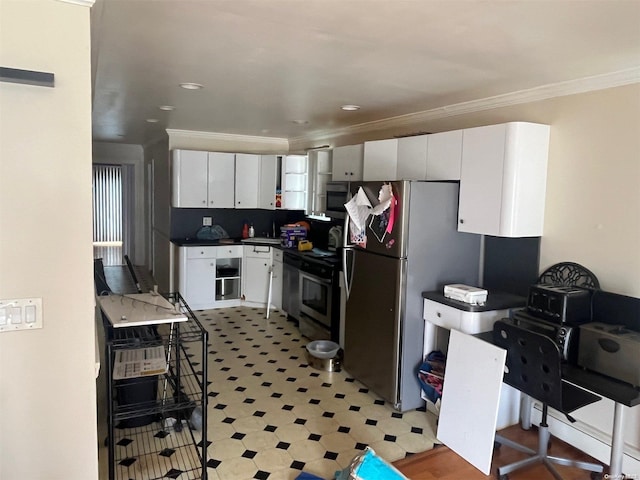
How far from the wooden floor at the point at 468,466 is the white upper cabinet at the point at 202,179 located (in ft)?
14.5

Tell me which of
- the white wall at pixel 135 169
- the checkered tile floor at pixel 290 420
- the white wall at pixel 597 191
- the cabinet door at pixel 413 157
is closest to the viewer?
the white wall at pixel 597 191

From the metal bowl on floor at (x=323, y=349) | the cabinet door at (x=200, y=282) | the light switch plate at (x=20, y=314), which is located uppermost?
the light switch plate at (x=20, y=314)

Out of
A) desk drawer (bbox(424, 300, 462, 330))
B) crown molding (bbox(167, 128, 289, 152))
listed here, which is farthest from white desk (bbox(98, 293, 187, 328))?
crown molding (bbox(167, 128, 289, 152))

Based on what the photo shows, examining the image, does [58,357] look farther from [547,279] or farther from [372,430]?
[547,279]

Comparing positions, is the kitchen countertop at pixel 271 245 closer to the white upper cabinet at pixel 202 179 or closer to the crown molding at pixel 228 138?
the white upper cabinet at pixel 202 179

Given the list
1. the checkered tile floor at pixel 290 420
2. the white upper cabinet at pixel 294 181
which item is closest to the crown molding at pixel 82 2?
the checkered tile floor at pixel 290 420

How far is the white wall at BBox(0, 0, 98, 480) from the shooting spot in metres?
1.65

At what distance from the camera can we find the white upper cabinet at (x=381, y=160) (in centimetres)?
425

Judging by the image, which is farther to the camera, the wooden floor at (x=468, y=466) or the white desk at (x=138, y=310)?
the wooden floor at (x=468, y=466)

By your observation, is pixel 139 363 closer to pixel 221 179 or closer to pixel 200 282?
pixel 200 282

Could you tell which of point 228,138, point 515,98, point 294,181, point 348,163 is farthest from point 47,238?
point 228,138

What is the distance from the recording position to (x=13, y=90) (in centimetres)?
164

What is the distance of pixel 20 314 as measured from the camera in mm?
1706

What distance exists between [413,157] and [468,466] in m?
2.38
